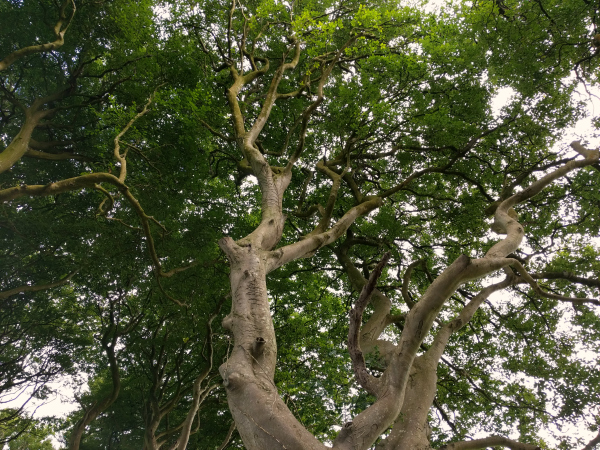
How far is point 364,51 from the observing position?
945cm

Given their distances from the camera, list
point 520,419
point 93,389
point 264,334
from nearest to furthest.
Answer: point 264,334 < point 520,419 < point 93,389

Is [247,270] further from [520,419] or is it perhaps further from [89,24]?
[89,24]

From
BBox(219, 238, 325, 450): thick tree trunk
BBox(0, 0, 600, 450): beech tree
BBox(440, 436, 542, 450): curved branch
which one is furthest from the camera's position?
BBox(0, 0, 600, 450): beech tree

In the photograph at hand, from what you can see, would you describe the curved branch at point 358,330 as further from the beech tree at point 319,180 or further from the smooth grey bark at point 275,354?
the beech tree at point 319,180

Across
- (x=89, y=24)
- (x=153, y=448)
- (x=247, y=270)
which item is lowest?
(x=153, y=448)

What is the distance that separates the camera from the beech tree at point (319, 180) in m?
6.99

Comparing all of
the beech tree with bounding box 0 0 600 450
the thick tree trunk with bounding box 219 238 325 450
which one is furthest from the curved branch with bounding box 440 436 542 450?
the thick tree trunk with bounding box 219 238 325 450

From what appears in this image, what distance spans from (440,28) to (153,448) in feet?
46.6

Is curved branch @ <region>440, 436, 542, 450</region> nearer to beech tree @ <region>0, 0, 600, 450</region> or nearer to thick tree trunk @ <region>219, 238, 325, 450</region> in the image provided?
beech tree @ <region>0, 0, 600, 450</region>

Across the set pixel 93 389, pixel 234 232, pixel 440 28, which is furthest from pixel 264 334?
pixel 93 389

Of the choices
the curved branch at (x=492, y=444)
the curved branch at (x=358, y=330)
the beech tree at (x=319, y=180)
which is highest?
the beech tree at (x=319, y=180)

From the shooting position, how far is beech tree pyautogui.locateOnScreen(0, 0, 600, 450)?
22.9 feet

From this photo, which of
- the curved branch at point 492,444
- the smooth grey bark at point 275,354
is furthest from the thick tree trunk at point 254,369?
the curved branch at point 492,444

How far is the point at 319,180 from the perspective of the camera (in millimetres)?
10477
